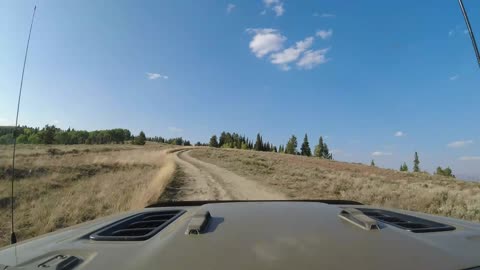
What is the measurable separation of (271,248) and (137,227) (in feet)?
3.88

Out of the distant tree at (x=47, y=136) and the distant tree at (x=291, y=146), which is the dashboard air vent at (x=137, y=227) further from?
the distant tree at (x=291, y=146)

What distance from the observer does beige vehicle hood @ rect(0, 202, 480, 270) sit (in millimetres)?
1391

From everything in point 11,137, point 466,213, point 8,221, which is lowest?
point 8,221

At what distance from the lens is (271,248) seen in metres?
1.53

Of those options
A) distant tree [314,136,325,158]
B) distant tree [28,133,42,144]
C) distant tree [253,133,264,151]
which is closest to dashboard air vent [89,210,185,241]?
distant tree [28,133,42,144]

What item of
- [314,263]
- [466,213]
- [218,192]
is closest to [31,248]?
[314,263]

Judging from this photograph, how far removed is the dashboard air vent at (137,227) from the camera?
191 centimetres

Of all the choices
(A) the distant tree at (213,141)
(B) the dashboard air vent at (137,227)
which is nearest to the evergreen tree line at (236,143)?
(A) the distant tree at (213,141)

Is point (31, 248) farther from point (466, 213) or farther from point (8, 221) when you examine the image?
point (466, 213)

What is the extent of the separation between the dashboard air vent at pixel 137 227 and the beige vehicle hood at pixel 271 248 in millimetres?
73

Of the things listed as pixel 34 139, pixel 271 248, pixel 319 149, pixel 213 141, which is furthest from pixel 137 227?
pixel 213 141

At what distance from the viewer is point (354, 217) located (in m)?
2.07

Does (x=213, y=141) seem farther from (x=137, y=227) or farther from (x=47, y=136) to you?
(x=137, y=227)

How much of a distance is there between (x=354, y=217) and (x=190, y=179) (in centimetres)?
2064
